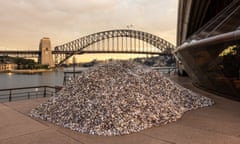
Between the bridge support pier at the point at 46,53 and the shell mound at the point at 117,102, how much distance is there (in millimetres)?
76328

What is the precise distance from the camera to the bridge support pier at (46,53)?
81.9m

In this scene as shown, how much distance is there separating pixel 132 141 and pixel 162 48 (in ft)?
280

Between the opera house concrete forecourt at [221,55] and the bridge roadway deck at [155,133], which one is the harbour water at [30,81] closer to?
the opera house concrete forecourt at [221,55]

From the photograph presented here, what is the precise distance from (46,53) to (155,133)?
82226 mm

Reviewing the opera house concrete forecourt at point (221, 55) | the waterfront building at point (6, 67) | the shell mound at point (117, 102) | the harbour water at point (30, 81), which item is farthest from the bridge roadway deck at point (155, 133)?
the waterfront building at point (6, 67)

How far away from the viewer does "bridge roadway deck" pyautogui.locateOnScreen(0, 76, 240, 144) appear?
17.2 feet

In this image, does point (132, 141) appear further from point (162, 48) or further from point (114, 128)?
point (162, 48)

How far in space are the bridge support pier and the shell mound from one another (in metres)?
76.3

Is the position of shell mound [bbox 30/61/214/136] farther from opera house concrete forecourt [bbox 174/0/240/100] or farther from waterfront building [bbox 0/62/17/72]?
waterfront building [bbox 0/62/17/72]

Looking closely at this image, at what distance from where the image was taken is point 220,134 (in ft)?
18.2

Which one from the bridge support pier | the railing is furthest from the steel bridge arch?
the railing

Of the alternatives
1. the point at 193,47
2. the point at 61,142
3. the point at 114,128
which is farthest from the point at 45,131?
the point at 193,47

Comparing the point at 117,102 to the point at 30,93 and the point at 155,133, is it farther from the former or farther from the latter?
the point at 30,93

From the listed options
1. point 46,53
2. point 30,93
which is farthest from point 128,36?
point 30,93
